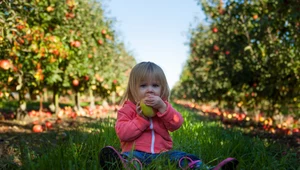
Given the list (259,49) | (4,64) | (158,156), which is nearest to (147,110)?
(158,156)

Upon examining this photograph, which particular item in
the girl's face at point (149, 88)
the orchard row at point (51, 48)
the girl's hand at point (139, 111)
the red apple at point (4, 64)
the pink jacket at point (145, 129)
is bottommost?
the pink jacket at point (145, 129)

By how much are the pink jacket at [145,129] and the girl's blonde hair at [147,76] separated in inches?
4.8

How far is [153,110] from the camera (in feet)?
9.22

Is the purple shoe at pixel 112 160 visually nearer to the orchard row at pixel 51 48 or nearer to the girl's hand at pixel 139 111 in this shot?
the girl's hand at pixel 139 111

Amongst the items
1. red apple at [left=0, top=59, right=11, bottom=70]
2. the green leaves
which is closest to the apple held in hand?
red apple at [left=0, top=59, right=11, bottom=70]

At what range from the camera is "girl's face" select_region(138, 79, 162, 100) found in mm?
2872

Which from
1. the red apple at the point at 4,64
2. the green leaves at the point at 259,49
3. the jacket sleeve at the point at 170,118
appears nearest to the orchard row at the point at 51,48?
the red apple at the point at 4,64

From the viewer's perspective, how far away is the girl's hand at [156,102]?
2.75 metres

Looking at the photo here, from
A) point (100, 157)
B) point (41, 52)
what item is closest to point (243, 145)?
point (100, 157)

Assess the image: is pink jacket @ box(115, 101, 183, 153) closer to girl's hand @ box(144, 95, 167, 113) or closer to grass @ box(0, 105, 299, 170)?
girl's hand @ box(144, 95, 167, 113)

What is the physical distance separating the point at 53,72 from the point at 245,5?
5.07m

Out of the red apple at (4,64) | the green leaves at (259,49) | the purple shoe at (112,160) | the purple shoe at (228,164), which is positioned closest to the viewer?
the purple shoe at (228,164)

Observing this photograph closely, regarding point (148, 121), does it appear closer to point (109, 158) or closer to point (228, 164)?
point (109, 158)

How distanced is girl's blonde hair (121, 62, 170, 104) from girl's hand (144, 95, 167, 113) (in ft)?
0.54
